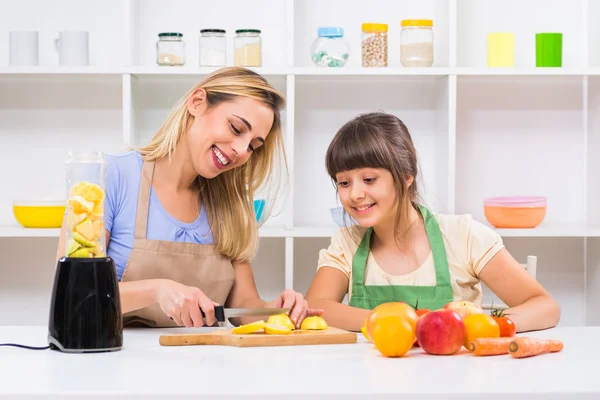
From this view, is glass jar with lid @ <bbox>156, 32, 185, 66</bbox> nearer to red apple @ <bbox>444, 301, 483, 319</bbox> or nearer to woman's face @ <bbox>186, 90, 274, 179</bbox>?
woman's face @ <bbox>186, 90, 274, 179</bbox>

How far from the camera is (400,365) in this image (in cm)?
125

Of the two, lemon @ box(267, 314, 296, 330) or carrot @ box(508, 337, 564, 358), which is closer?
carrot @ box(508, 337, 564, 358)

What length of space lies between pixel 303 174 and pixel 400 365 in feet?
6.23

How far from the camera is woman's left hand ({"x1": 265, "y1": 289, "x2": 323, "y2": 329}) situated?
5.32ft

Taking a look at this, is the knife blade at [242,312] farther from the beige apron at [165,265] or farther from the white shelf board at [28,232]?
the white shelf board at [28,232]

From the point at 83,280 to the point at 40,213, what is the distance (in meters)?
1.55

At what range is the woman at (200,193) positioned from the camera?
1886mm

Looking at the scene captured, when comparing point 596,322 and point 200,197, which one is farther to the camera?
point 596,322

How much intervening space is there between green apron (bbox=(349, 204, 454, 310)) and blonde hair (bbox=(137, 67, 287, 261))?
0.92 feet

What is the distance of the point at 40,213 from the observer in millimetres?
2779

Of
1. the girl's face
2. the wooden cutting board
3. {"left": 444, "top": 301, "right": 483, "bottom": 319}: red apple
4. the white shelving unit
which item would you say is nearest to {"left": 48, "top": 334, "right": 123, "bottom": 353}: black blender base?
the wooden cutting board

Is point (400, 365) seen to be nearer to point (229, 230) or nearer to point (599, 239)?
point (229, 230)

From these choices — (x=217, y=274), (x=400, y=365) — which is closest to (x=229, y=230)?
(x=217, y=274)

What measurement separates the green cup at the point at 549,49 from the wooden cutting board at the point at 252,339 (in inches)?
70.7
